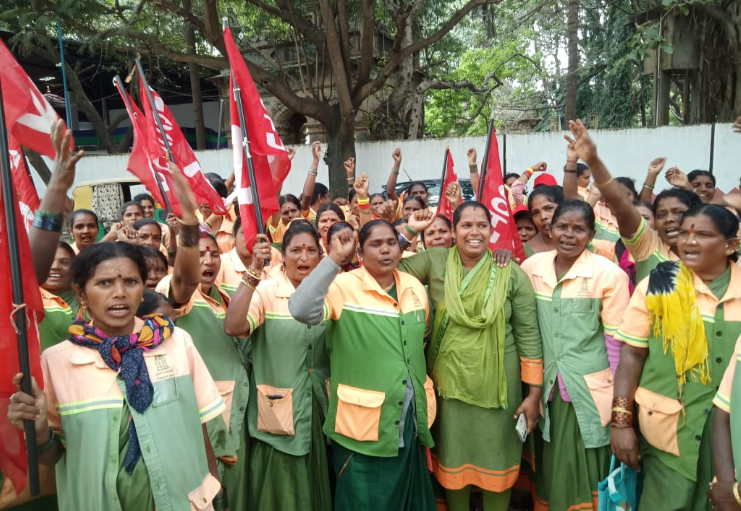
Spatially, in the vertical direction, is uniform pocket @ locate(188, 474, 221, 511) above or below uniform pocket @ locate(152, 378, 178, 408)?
below

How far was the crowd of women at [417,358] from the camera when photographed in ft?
6.75

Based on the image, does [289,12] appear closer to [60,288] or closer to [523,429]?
[60,288]

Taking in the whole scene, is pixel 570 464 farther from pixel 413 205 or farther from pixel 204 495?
pixel 413 205

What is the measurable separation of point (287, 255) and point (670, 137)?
9678mm

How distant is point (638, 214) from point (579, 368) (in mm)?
923

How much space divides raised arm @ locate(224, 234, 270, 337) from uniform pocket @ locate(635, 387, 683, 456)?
186cm

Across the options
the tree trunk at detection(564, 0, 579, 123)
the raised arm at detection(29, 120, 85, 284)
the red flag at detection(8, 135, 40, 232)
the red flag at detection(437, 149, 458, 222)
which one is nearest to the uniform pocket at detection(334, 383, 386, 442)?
the raised arm at detection(29, 120, 85, 284)

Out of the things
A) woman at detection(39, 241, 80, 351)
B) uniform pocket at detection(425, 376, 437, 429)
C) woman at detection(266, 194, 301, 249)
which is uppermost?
woman at detection(266, 194, 301, 249)

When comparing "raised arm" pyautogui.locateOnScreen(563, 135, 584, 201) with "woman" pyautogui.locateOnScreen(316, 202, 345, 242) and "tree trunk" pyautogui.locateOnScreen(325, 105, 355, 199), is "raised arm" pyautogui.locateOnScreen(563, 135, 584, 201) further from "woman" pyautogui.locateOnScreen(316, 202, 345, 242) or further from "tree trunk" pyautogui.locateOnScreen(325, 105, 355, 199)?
"tree trunk" pyautogui.locateOnScreen(325, 105, 355, 199)

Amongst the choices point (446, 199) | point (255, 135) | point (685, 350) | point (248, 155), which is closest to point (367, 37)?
point (446, 199)

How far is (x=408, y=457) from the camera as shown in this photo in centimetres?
291

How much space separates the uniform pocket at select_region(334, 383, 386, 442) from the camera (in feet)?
9.12

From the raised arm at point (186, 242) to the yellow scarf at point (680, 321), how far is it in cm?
201

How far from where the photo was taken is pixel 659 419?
248cm
